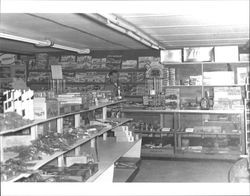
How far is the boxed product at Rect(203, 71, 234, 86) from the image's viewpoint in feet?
28.2

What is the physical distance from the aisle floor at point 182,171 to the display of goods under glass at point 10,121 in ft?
10.3

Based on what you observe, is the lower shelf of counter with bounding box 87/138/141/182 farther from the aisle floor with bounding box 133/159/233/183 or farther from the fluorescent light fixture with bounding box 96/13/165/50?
the fluorescent light fixture with bounding box 96/13/165/50

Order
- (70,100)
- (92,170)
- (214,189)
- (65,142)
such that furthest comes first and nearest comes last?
1. (70,100)
2. (65,142)
3. (92,170)
4. (214,189)

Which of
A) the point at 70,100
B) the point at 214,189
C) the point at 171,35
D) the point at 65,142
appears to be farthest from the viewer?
the point at 171,35

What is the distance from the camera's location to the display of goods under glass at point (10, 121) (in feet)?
13.2

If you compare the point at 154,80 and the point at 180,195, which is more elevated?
the point at 154,80

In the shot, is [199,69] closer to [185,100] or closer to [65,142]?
[185,100]

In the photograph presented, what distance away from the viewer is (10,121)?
13.5 feet

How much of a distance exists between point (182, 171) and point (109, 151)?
1.62m

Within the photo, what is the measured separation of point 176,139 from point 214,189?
592 cm

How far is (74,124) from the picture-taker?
21.9 feet

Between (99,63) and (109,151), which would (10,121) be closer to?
(109,151)

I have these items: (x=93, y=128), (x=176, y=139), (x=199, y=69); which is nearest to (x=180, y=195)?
(x=93, y=128)

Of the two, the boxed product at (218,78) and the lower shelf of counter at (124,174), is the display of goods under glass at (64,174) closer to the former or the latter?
the lower shelf of counter at (124,174)
